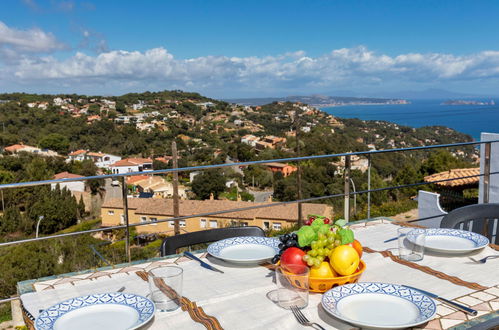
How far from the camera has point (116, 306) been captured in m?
1.04

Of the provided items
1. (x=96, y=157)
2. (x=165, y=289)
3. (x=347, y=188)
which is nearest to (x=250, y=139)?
(x=96, y=157)

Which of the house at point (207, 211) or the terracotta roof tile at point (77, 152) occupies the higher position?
the terracotta roof tile at point (77, 152)

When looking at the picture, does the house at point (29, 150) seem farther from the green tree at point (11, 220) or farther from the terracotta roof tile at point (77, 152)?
the green tree at point (11, 220)

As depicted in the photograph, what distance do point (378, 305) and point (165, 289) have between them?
51 cm

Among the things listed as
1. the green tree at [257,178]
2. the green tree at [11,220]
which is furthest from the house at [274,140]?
the green tree at [11,220]

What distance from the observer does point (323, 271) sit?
111cm

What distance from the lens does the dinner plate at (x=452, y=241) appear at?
4.64 feet

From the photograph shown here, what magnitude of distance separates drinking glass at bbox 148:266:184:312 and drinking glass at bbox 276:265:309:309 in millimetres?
245

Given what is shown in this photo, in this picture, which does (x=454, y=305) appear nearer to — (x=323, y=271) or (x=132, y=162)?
(x=323, y=271)

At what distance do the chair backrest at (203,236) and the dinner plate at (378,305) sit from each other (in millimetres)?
848

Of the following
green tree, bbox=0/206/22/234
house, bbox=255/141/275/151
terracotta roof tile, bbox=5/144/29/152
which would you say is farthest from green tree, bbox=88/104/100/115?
green tree, bbox=0/206/22/234

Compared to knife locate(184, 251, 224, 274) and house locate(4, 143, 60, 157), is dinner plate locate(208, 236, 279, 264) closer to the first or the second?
knife locate(184, 251, 224, 274)

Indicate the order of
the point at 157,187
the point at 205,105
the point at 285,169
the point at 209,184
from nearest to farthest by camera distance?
the point at 209,184 → the point at 157,187 → the point at 285,169 → the point at 205,105

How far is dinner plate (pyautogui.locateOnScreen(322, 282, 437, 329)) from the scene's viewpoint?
3.09 feet
